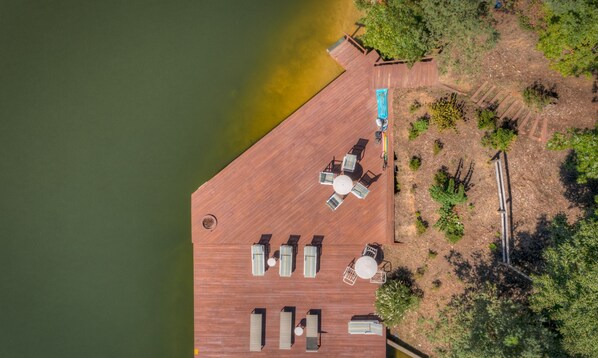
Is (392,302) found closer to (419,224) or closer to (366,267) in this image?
(366,267)

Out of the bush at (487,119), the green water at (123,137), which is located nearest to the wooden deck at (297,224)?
the green water at (123,137)

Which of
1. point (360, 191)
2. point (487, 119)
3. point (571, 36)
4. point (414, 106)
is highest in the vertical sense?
point (571, 36)

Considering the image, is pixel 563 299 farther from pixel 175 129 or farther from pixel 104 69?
pixel 104 69

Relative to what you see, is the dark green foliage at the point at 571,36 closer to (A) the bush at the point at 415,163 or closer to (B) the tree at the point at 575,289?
(B) the tree at the point at 575,289

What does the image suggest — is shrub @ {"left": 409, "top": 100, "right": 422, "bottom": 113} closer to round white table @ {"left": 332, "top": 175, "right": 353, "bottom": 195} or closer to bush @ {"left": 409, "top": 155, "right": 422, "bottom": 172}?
bush @ {"left": 409, "top": 155, "right": 422, "bottom": 172}

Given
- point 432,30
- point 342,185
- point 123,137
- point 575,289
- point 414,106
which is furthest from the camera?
point 123,137

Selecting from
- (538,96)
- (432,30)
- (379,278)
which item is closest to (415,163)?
(379,278)
